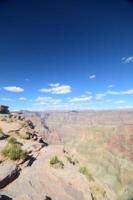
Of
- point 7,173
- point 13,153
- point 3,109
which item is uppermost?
point 3,109

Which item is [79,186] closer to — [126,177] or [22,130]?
[22,130]

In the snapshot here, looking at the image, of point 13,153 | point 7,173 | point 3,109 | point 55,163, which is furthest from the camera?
point 3,109

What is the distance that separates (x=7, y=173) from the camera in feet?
→ 44.1

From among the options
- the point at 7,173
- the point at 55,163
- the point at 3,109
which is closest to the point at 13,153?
the point at 55,163

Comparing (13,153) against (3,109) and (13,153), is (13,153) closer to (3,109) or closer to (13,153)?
(13,153)

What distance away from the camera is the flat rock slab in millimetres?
12716

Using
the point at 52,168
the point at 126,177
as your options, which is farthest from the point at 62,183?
the point at 126,177

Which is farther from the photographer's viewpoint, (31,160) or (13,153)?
(31,160)

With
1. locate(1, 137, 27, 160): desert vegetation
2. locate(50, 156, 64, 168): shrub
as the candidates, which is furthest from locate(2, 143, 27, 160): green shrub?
locate(50, 156, 64, 168): shrub

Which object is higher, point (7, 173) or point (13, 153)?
point (13, 153)

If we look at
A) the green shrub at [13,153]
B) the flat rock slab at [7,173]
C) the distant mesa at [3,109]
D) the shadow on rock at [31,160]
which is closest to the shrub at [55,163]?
the shadow on rock at [31,160]

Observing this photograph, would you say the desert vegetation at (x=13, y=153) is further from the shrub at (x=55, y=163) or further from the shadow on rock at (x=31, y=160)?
the shrub at (x=55, y=163)

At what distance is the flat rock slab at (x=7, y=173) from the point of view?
41.7ft

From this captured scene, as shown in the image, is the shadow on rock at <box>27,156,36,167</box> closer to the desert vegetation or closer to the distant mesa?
the desert vegetation
